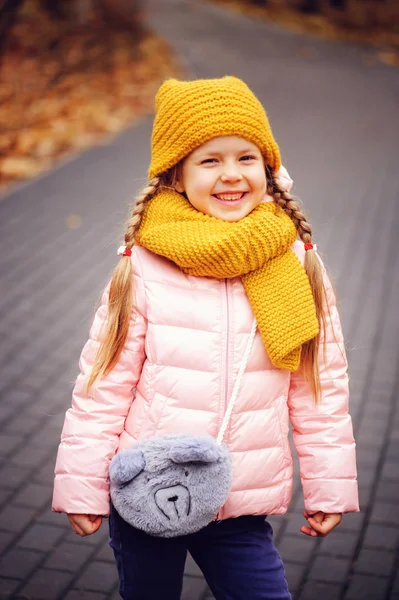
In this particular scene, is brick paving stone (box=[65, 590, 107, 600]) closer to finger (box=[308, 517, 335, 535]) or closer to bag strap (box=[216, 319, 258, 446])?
finger (box=[308, 517, 335, 535])

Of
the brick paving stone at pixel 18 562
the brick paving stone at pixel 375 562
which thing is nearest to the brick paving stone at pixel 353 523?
the brick paving stone at pixel 375 562

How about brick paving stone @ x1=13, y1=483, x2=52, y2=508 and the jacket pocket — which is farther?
brick paving stone @ x1=13, y1=483, x2=52, y2=508

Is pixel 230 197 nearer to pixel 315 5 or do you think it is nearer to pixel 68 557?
pixel 68 557

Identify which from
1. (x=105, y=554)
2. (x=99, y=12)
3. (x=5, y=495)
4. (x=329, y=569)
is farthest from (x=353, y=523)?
(x=99, y=12)

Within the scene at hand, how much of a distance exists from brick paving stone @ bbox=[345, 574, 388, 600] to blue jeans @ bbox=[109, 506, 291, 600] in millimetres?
1180

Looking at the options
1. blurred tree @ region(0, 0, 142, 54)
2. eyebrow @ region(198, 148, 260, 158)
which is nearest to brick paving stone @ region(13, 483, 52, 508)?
eyebrow @ region(198, 148, 260, 158)

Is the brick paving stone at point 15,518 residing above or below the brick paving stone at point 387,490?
below

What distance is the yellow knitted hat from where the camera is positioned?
2.38 metres

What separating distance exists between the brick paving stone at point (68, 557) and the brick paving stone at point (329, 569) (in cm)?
99

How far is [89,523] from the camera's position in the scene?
2.44 metres

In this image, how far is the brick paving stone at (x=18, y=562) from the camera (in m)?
3.60

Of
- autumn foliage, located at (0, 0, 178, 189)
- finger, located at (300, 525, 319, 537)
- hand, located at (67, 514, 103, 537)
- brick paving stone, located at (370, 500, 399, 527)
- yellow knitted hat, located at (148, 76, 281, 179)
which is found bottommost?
brick paving stone, located at (370, 500, 399, 527)

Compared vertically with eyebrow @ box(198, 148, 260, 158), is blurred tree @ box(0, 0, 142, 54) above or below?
above

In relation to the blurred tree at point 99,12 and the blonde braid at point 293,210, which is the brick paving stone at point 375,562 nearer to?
the blonde braid at point 293,210
